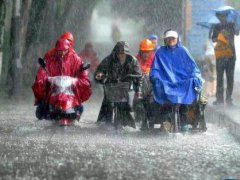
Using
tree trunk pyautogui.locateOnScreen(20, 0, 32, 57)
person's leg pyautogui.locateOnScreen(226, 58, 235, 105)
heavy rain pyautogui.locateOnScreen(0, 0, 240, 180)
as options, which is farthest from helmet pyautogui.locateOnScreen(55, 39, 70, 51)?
tree trunk pyautogui.locateOnScreen(20, 0, 32, 57)

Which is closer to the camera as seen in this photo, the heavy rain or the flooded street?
the flooded street

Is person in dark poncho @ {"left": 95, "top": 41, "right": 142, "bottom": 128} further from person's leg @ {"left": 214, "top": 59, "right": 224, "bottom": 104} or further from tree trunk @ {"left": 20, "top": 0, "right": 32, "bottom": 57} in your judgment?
tree trunk @ {"left": 20, "top": 0, "right": 32, "bottom": 57}

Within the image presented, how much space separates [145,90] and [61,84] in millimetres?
1443

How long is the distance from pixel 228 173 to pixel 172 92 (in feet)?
13.3

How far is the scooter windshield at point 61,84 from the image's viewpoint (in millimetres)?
13039

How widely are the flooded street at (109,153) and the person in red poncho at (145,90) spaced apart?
0.37 metres

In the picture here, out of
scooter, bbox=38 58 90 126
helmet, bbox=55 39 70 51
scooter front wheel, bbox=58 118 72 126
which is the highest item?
helmet, bbox=55 39 70 51

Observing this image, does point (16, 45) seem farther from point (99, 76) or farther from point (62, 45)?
point (99, 76)

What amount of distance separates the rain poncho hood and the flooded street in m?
0.61

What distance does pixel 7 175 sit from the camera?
8.41 meters

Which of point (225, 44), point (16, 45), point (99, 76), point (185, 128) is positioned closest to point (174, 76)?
point (185, 128)

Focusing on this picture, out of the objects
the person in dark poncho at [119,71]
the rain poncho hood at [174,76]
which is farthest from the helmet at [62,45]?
the rain poncho hood at [174,76]

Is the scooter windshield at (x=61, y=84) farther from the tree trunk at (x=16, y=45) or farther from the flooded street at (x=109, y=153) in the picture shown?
the tree trunk at (x=16, y=45)

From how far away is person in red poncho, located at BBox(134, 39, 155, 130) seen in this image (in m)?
13.0
